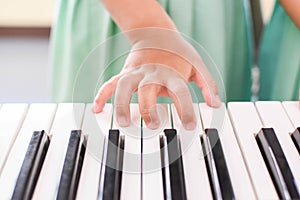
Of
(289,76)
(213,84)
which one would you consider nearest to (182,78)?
(213,84)

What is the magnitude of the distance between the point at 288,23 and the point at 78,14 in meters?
0.39

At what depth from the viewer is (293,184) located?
525 mm

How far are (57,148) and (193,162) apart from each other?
167 millimetres

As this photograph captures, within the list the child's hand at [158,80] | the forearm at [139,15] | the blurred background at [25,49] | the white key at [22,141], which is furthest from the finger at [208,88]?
the blurred background at [25,49]

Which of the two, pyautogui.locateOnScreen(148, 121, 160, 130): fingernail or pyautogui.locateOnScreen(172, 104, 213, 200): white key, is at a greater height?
pyautogui.locateOnScreen(148, 121, 160, 130): fingernail

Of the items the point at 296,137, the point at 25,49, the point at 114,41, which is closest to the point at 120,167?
the point at 296,137

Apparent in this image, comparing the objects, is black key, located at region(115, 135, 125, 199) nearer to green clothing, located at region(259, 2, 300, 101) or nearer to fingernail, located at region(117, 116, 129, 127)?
fingernail, located at region(117, 116, 129, 127)

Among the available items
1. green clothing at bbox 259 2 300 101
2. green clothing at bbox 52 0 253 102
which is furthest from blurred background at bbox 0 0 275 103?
green clothing at bbox 259 2 300 101

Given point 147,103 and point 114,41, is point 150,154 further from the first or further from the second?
point 114,41

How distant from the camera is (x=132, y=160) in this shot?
1.86 ft

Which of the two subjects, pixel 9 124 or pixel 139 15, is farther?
pixel 139 15

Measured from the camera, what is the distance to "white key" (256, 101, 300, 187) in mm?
564

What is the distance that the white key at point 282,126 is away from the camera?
56 centimetres

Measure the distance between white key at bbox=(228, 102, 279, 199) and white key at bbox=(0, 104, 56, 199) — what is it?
0.25m
